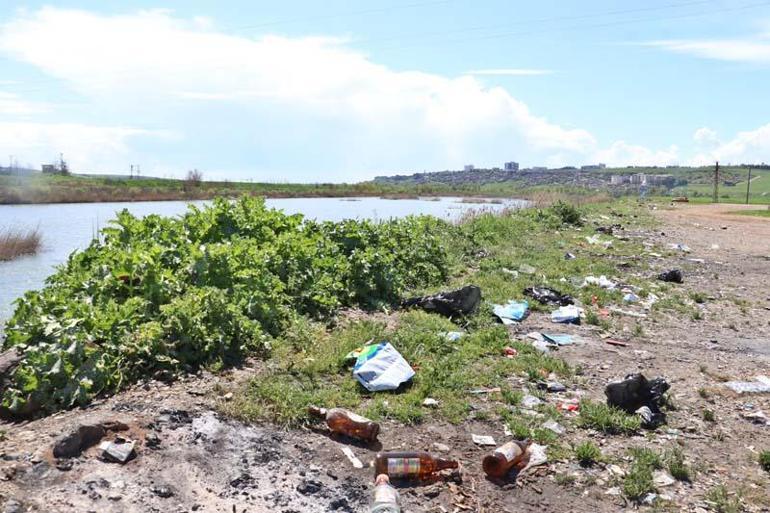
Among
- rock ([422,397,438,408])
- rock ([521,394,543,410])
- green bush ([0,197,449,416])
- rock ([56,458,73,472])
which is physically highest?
green bush ([0,197,449,416])

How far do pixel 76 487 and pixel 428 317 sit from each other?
374 centimetres

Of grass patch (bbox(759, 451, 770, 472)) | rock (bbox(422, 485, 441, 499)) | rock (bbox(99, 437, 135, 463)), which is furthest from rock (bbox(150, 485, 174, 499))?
grass patch (bbox(759, 451, 770, 472))

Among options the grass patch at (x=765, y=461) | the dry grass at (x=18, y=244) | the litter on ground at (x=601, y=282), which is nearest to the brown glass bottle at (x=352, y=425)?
the grass patch at (x=765, y=461)

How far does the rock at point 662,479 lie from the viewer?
10.8 feet

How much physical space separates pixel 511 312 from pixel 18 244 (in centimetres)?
1463

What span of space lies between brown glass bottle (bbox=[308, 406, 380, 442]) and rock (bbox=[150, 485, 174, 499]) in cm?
105

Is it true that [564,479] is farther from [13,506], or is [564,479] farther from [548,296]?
[548,296]

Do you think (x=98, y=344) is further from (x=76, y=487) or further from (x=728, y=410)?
(x=728, y=410)

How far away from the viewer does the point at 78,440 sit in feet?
9.68

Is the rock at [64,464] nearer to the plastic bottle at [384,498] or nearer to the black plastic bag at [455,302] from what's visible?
the plastic bottle at [384,498]

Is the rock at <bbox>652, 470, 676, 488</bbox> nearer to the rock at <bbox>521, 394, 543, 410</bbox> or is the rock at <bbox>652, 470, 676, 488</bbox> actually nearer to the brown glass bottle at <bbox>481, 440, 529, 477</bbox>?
the brown glass bottle at <bbox>481, 440, 529, 477</bbox>

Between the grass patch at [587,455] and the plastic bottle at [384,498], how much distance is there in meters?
1.10

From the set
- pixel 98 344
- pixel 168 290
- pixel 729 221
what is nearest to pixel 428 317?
pixel 168 290

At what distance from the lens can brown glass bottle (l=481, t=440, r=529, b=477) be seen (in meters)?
3.34
